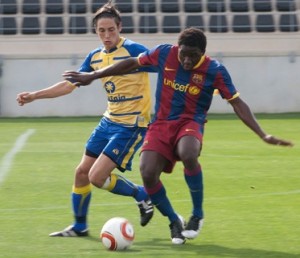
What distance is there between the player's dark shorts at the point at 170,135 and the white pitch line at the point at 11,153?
4.97 metres

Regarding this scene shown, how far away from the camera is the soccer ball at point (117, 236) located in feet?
24.3

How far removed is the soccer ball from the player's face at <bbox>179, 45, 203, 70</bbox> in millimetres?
1309

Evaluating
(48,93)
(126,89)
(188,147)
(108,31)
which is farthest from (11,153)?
(188,147)

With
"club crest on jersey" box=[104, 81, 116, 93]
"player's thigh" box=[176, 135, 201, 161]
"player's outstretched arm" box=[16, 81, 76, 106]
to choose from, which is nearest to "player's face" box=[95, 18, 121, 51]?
"club crest on jersey" box=[104, 81, 116, 93]

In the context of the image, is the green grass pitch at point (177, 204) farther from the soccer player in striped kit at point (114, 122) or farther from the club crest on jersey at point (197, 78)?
the club crest on jersey at point (197, 78)

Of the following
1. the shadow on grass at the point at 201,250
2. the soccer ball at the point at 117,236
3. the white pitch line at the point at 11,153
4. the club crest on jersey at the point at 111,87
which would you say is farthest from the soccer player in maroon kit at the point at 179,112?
the white pitch line at the point at 11,153

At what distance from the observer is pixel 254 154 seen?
621 inches

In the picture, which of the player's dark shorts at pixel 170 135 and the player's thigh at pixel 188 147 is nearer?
the player's thigh at pixel 188 147

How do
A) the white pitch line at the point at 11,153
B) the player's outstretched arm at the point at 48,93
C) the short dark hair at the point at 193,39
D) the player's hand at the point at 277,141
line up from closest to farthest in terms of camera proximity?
the player's hand at the point at 277,141 → the short dark hair at the point at 193,39 → the player's outstretched arm at the point at 48,93 → the white pitch line at the point at 11,153

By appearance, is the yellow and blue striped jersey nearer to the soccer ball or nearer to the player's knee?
the player's knee

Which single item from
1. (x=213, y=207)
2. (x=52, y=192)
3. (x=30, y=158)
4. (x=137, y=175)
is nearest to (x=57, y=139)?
(x=30, y=158)

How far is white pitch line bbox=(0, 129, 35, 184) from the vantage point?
13.4 m

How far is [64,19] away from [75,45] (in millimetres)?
1575

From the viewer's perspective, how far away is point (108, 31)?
26.9 ft
